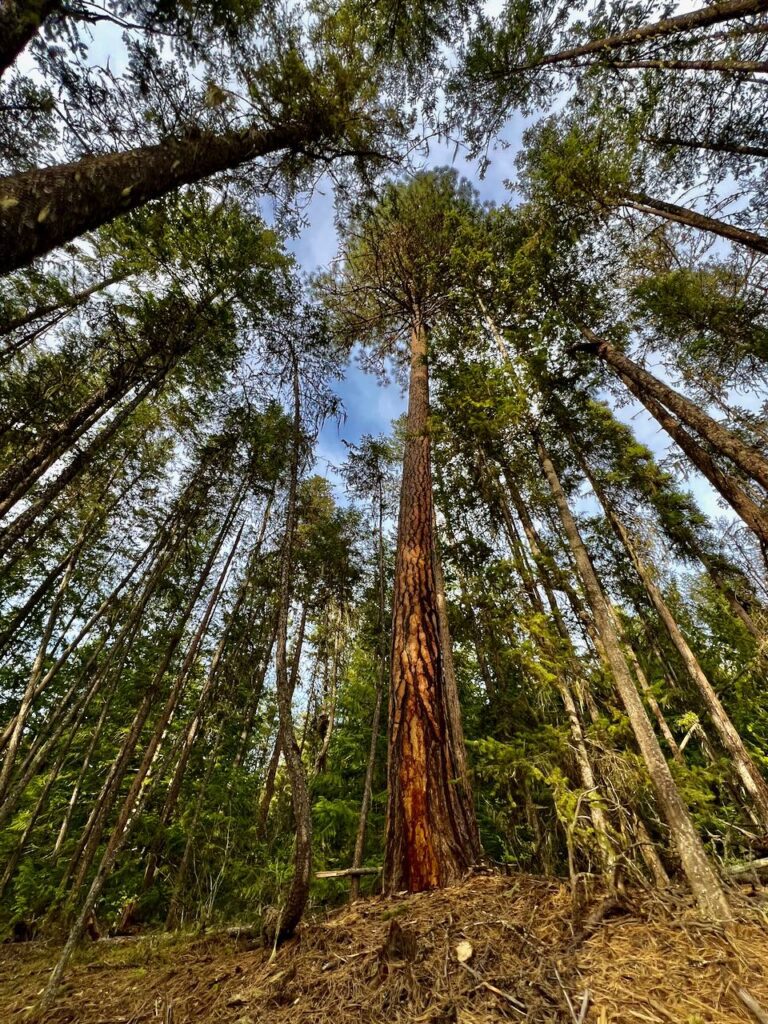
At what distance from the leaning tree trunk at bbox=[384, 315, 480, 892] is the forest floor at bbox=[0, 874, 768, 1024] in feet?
0.84

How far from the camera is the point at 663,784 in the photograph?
8.45 feet

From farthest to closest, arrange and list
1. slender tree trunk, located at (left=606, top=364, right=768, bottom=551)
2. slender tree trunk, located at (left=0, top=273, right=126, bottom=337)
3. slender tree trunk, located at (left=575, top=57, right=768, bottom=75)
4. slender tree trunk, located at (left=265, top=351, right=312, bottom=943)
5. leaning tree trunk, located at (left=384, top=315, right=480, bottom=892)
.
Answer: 1. slender tree trunk, located at (left=0, top=273, right=126, bottom=337)
2. slender tree trunk, located at (left=575, top=57, right=768, bottom=75)
3. slender tree trunk, located at (left=606, top=364, right=768, bottom=551)
4. leaning tree trunk, located at (left=384, top=315, right=480, bottom=892)
5. slender tree trunk, located at (left=265, top=351, right=312, bottom=943)

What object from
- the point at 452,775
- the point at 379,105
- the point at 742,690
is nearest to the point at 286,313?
the point at 379,105

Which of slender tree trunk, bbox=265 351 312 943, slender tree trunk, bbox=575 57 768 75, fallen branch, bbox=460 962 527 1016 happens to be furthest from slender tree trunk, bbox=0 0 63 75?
slender tree trunk, bbox=575 57 768 75

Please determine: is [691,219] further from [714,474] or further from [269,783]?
[269,783]

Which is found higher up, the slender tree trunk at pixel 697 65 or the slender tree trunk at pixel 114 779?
the slender tree trunk at pixel 697 65

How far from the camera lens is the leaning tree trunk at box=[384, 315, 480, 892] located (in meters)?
2.89

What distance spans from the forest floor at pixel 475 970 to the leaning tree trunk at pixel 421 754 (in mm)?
255

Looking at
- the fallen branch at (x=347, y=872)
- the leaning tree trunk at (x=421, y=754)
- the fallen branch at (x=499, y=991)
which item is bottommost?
the fallen branch at (x=499, y=991)

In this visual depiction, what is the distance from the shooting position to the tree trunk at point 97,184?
234cm

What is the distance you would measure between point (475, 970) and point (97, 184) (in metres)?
5.24

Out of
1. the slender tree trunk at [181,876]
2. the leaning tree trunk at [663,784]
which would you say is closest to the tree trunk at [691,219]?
the leaning tree trunk at [663,784]

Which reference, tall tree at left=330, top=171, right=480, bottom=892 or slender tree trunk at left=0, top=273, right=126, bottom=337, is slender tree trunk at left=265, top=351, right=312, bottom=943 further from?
slender tree trunk at left=0, top=273, right=126, bottom=337

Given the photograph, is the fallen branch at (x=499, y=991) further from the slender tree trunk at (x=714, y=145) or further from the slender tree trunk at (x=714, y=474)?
the slender tree trunk at (x=714, y=145)
